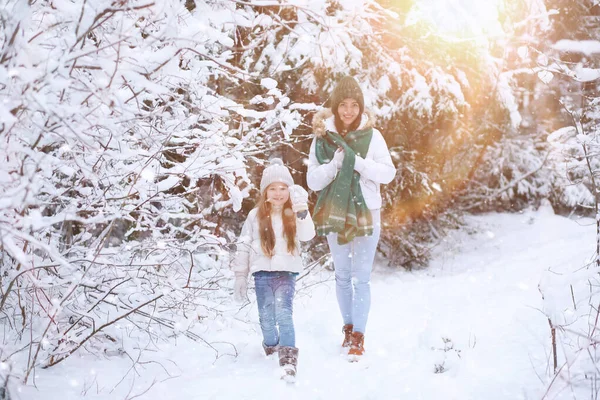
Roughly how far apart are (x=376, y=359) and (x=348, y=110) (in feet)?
6.45

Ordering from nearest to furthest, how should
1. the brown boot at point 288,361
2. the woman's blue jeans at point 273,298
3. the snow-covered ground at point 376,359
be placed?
the snow-covered ground at point 376,359 → the brown boot at point 288,361 → the woman's blue jeans at point 273,298

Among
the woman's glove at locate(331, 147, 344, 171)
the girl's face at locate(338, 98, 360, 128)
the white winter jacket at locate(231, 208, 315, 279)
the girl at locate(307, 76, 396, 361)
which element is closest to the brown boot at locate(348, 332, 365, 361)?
the girl at locate(307, 76, 396, 361)

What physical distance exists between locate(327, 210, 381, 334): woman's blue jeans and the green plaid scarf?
111mm

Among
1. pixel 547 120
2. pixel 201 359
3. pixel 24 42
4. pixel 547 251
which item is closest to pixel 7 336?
pixel 201 359

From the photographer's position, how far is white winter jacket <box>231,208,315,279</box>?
11.9ft

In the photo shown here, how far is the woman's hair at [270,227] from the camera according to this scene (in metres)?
3.66

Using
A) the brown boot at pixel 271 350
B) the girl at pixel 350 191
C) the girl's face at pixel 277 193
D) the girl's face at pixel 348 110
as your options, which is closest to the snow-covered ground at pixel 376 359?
the brown boot at pixel 271 350

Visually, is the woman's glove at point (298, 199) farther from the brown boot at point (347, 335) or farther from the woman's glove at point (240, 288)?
the brown boot at point (347, 335)

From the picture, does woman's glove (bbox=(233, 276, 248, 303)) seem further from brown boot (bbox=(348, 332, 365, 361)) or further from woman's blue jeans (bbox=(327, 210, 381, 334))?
brown boot (bbox=(348, 332, 365, 361))

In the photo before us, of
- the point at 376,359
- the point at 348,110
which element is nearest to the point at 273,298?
the point at 376,359

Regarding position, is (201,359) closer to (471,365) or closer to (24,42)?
(471,365)

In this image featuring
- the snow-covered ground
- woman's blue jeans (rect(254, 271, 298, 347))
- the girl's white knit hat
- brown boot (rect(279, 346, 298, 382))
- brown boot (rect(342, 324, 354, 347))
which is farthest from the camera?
brown boot (rect(342, 324, 354, 347))

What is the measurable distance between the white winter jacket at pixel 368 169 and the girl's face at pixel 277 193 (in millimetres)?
265

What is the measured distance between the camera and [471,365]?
335cm
